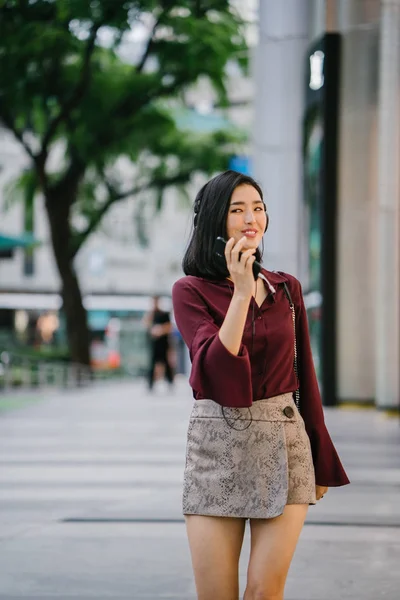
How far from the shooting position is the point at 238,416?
2953 mm

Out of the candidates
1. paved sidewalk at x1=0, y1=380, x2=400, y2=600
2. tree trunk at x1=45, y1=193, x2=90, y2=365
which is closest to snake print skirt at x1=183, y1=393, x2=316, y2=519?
paved sidewalk at x1=0, y1=380, x2=400, y2=600

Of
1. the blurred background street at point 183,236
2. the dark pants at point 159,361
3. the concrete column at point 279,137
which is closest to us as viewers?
the blurred background street at point 183,236

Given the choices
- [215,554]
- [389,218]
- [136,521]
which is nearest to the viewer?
[215,554]

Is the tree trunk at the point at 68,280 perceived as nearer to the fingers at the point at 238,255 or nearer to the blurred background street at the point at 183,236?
the blurred background street at the point at 183,236

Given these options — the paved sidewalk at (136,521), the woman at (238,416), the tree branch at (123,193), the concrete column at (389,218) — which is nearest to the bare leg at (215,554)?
the woman at (238,416)

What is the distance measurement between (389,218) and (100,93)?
34.8 ft

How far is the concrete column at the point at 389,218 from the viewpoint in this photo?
13.8 meters

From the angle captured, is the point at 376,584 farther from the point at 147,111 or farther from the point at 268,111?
the point at 147,111

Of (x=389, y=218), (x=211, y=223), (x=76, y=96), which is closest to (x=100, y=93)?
(x=76, y=96)

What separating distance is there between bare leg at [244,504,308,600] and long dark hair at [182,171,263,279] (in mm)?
674

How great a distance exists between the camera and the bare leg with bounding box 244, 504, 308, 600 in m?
2.91

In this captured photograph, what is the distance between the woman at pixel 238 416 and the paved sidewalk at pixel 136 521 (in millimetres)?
1827

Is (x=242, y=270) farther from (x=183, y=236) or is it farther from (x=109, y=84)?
(x=109, y=84)

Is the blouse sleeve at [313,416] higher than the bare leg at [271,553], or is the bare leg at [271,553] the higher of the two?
the blouse sleeve at [313,416]
